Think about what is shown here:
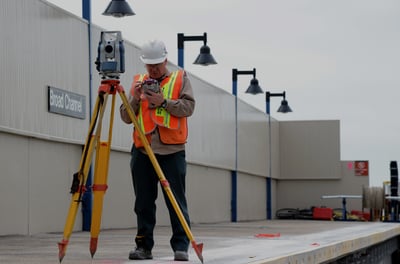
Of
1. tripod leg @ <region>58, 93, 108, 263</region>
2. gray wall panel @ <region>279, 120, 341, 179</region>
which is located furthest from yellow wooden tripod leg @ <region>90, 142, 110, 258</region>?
gray wall panel @ <region>279, 120, 341, 179</region>

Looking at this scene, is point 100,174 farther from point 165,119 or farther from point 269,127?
point 269,127

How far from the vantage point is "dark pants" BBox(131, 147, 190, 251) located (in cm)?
708

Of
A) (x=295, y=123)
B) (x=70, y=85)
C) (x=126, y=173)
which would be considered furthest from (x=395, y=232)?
(x=295, y=123)

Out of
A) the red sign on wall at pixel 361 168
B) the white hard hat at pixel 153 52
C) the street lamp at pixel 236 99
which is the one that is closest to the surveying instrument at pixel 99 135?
the white hard hat at pixel 153 52

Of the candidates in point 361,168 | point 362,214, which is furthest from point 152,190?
point 361,168

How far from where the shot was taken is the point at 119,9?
596 inches

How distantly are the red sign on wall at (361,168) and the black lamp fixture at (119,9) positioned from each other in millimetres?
25583

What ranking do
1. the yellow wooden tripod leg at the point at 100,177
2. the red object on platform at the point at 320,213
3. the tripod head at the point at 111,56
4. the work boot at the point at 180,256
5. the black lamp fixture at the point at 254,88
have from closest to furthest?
the tripod head at the point at 111,56
the yellow wooden tripod leg at the point at 100,177
the work boot at the point at 180,256
the black lamp fixture at the point at 254,88
the red object on platform at the point at 320,213

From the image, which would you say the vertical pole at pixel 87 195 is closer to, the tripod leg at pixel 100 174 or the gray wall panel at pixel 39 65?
the gray wall panel at pixel 39 65

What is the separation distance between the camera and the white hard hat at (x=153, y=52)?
22.7 feet

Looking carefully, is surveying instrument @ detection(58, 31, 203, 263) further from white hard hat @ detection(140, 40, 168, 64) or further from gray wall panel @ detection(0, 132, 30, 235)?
gray wall panel @ detection(0, 132, 30, 235)

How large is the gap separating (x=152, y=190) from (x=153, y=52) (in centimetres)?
102

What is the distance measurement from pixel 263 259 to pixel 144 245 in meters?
0.88

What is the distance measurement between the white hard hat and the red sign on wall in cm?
3320
